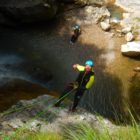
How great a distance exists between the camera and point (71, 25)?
20.5 metres

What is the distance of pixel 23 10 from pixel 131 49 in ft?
22.7

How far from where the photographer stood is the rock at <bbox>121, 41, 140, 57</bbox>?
1795 centimetres

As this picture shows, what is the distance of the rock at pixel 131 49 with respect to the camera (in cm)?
1795

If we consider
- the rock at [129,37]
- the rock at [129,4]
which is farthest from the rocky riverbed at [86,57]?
the rock at [129,4]

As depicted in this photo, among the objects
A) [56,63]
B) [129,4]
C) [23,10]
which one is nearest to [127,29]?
[129,4]

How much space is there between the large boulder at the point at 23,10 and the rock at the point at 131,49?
5.33 metres

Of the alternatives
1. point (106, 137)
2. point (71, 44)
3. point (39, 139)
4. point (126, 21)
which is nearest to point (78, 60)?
point (71, 44)

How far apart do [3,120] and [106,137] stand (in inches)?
247

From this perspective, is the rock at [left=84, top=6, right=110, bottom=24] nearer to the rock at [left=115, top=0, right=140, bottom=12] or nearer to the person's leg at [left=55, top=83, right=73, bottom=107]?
the rock at [left=115, top=0, right=140, bottom=12]

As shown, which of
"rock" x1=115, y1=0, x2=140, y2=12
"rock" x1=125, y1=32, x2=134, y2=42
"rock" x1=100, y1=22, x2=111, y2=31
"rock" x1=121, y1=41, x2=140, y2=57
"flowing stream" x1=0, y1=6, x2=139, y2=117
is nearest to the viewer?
"flowing stream" x1=0, y1=6, x2=139, y2=117

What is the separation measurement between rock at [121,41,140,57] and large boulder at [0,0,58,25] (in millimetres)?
5326

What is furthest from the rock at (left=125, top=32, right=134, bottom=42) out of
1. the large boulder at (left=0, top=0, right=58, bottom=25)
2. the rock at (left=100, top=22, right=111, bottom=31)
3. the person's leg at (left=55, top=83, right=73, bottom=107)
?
the person's leg at (left=55, top=83, right=73, bottom=107)

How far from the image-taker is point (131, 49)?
59.2 feet

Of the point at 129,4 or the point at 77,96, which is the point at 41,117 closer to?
the point at 77,96
